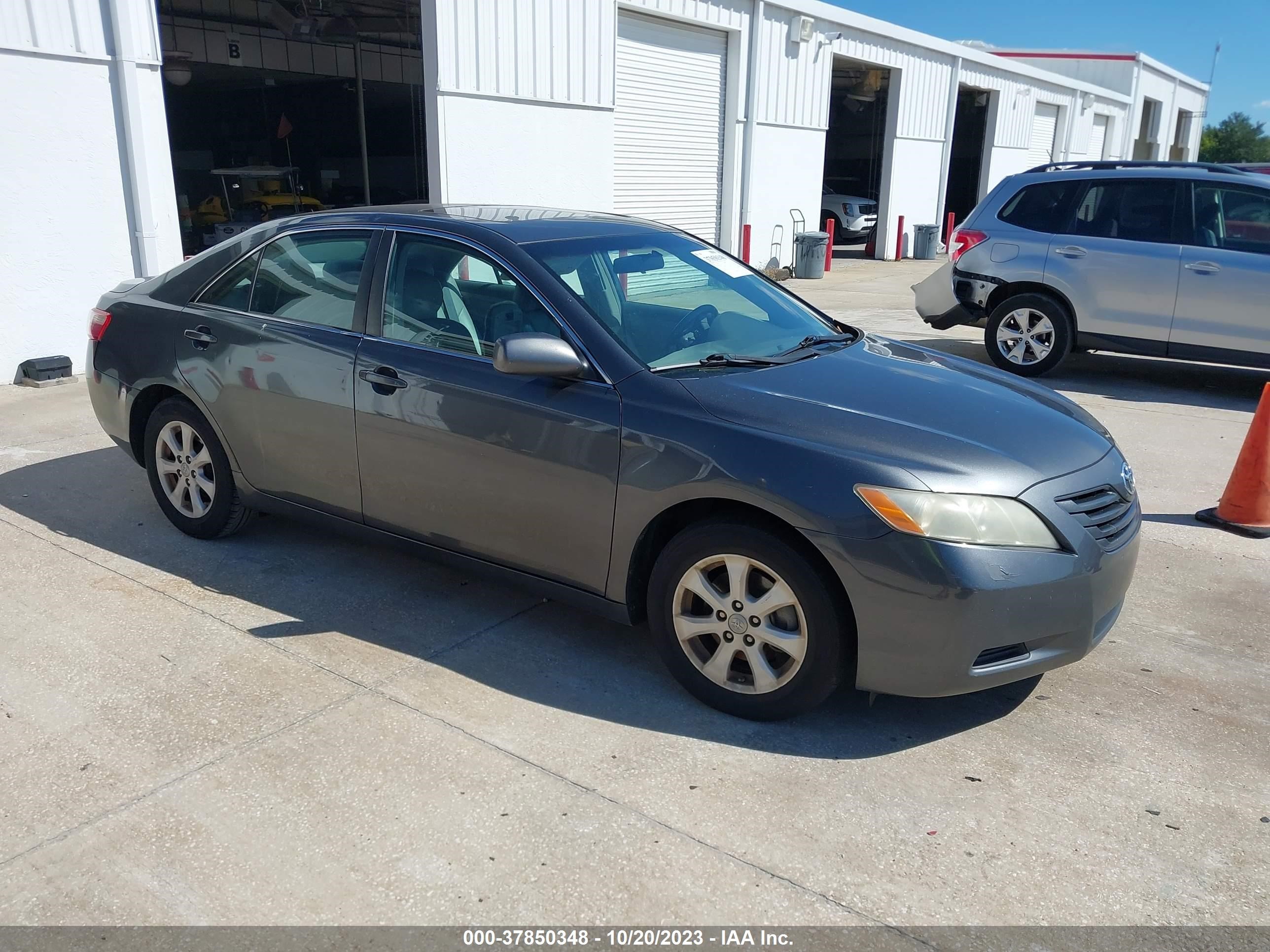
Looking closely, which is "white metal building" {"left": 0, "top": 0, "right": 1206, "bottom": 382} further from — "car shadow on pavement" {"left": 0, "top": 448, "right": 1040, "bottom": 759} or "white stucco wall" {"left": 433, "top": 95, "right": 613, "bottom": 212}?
"car shadow on pavement" {"left": 0, "top": 448, "right": 1040, "bottom": 759}

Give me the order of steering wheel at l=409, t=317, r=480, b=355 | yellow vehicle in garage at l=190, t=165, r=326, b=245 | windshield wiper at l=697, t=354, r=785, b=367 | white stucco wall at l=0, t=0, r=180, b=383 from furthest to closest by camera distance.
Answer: yellow vehicle in garage at l=190, t=165, r=326, b=245
white stucco wall at l=0, t=0, r=180, b=383
steering wheel at l=409, t=317, r=480, b=355
windshield wiper at l=697, t=354, r=785, b=367

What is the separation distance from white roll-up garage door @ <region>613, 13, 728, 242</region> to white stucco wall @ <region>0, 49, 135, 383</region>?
6712mm

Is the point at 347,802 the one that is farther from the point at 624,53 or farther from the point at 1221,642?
the point at 624,53

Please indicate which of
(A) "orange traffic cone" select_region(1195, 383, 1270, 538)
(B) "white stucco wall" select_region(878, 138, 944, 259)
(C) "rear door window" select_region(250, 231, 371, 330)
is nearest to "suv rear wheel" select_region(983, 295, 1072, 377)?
(A) "orange traffic cone" select_region(1195, 383, 1270, 538)

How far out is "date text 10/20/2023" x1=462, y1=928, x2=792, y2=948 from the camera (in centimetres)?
252

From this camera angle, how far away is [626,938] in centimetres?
253

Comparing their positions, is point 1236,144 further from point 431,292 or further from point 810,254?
point 431,292

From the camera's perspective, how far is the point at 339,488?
14.4ft

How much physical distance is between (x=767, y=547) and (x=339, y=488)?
204cm

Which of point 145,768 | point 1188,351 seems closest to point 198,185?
point 1188,351

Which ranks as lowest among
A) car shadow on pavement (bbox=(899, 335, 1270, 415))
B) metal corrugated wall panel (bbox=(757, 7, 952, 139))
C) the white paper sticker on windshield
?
car shadow on pavement (bbox=(899, 335, 1270, 415))

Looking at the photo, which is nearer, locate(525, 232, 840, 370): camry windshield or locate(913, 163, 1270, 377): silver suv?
locate(525, 232, 840, 370): camry windshield

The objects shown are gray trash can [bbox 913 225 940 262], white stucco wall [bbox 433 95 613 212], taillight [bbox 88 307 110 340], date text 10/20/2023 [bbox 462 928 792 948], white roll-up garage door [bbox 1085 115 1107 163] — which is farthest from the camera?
white roll-up garage door [bbox 1085 115 1107 163]

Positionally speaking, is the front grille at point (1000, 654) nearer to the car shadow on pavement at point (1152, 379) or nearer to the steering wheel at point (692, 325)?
the steering wheel at point (692, 325)
